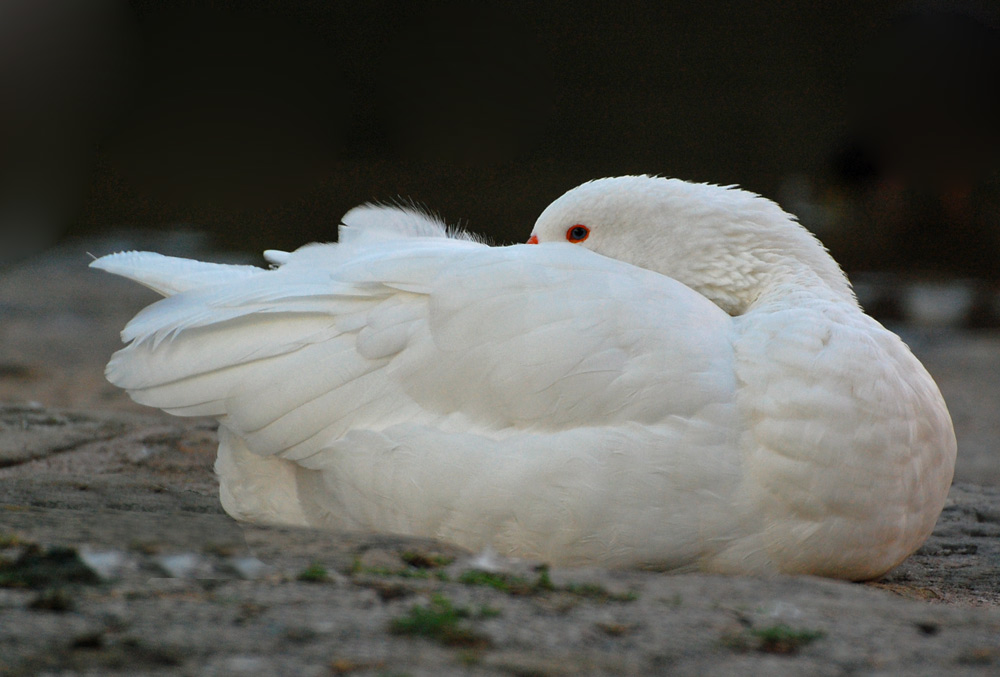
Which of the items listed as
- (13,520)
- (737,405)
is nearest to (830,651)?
(737,405)

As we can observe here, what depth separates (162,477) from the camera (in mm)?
3102

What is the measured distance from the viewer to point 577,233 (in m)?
2.86

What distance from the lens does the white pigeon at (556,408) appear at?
77.1 inches

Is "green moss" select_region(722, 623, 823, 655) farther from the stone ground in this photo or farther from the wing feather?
the wing feather

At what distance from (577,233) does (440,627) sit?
5.38ft

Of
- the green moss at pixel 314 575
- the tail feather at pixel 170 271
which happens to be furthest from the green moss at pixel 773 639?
the tail feather at pixel 170 271

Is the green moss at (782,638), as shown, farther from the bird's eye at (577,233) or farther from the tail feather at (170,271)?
the tail feather at (170,271)

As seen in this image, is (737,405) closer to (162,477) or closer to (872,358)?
(872,358)

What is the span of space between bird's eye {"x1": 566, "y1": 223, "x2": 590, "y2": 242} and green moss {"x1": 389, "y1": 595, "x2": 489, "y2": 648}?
157cm

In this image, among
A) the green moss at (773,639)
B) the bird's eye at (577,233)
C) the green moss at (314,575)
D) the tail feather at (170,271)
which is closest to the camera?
the green moss at (773,639)

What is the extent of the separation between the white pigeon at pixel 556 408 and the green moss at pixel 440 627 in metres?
0.53

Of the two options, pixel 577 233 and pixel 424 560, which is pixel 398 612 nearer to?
pixel 424 560

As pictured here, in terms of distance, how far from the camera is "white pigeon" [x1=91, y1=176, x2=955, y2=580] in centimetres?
196

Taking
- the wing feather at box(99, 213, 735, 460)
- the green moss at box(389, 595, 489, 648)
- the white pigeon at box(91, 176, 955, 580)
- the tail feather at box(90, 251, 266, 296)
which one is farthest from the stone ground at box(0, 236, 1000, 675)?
the tail feather at box(90, 251, 266, 296)
